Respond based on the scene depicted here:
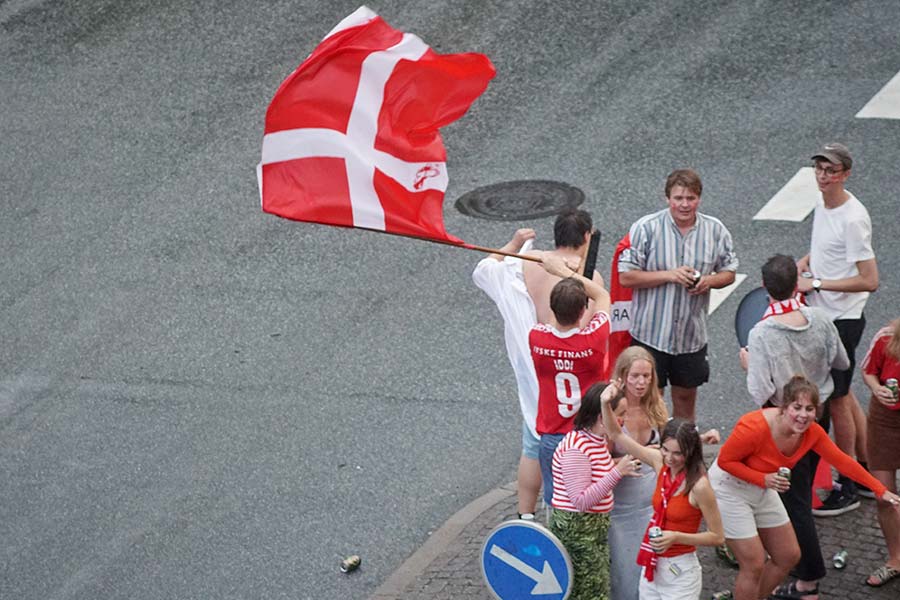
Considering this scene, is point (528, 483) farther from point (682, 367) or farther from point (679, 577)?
point (679, 577)

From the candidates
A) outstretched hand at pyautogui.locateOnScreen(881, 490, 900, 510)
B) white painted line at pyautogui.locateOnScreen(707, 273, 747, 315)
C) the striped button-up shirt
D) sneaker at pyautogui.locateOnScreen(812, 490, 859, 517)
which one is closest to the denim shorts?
the striped button-up shirt

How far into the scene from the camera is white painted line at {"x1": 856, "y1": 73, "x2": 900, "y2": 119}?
13.3 meters

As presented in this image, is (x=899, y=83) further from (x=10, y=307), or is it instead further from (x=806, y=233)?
(x=10, y=307)

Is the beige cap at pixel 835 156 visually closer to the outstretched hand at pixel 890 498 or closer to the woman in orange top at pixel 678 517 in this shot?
the outstretched hand at pixel 890 498

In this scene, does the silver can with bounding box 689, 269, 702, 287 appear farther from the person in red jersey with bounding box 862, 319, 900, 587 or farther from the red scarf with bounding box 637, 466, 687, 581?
the red scarf with bounding box 637, 466, 687, 581

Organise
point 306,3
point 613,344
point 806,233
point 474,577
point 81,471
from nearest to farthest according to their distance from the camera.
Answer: point 474,577 → point 613,344 → point 81,471 → point 806,233 → point 306,3

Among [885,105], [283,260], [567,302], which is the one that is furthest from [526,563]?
[885,105]

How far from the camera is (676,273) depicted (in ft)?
28.0

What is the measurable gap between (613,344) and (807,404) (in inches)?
92.7

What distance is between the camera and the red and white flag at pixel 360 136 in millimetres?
7266

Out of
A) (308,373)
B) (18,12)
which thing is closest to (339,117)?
(308,373)

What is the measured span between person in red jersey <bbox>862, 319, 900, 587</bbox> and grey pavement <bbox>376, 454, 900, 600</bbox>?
14 centimetres

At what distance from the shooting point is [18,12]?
17.5 metres

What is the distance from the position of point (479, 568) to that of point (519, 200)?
17.2ft
